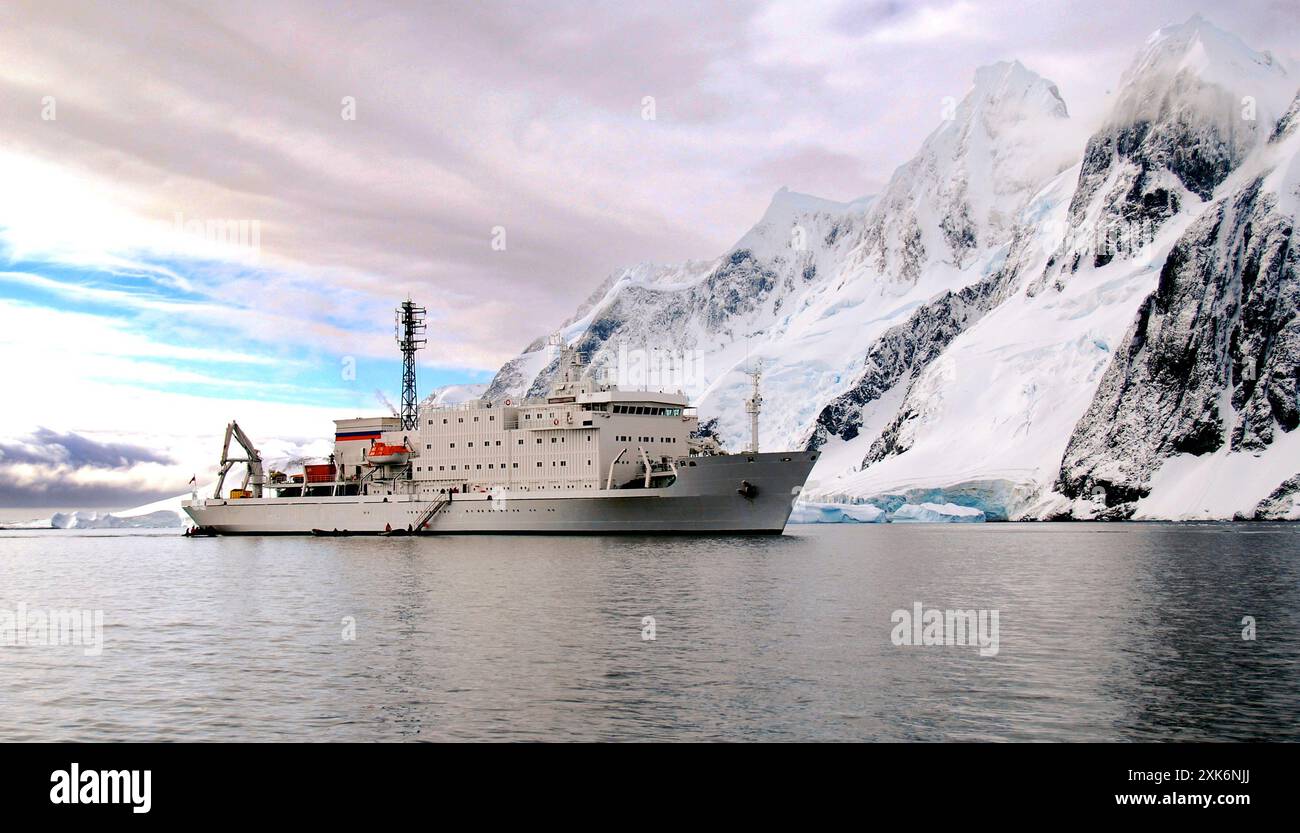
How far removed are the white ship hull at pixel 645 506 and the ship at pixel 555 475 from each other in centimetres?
9

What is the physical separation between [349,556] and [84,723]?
39.9m

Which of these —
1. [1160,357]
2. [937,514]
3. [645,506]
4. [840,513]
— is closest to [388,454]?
[645,506]

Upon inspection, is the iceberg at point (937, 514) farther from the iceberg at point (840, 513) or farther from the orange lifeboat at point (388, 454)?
the orange lifeboat at point (388, 454)

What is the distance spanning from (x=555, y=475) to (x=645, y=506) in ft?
23.8

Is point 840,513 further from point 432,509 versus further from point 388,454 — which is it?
point 432,509

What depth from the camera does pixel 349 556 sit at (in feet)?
187

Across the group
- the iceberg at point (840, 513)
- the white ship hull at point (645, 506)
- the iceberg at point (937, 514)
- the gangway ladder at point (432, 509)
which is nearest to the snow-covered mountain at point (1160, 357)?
the iceberg at point (937, 514)

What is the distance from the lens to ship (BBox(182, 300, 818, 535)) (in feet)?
217

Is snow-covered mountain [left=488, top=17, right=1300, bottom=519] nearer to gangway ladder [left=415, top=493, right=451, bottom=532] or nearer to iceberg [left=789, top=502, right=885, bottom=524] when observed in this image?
iceberg [left=789, top=502, right=885, bottom=524]

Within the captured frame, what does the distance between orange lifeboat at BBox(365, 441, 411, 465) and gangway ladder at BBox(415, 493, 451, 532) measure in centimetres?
511

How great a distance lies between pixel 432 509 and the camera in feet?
250

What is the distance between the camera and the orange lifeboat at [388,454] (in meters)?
79.8
